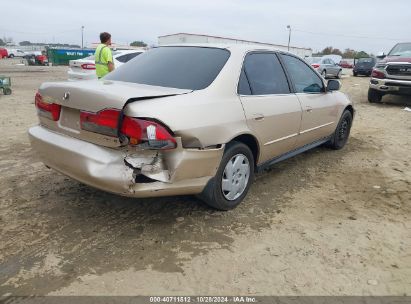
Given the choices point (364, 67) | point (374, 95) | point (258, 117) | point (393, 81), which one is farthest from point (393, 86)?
point (364, 67)

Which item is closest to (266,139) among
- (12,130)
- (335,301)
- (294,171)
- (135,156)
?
(294,171)

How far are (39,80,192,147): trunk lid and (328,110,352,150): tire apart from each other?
3.33 metres

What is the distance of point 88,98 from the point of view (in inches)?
114

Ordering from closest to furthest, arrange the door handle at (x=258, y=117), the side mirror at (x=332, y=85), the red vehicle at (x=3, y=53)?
the door handle at (x=258, y=117) < the side mirror at (x=332, y=85) < the red vehicle at (x=3, y=53)

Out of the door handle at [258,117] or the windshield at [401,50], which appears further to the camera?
the windshield at [401,50]

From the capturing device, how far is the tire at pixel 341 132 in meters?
5.63

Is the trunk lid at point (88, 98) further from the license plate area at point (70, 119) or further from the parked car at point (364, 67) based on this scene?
the parked car at point (364, 67)

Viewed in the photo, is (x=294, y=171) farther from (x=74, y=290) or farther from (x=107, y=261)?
(x=74, y=290)

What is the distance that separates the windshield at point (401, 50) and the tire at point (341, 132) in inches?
247

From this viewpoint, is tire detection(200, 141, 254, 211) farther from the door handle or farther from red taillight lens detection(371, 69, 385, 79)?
red taillight lens detection(371, 69, 385, 79)

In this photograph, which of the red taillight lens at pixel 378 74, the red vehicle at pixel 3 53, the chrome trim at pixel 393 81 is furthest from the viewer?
the red vehicle at pixel 3 53

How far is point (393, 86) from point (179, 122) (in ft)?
29.6

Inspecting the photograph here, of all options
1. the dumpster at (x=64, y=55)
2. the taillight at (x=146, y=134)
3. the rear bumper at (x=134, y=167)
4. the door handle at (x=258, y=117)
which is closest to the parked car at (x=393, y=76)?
the door handle at (x=258, y=117)

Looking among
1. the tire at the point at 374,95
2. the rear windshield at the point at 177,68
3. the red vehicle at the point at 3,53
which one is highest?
the red vehicle at the point at 3,53
